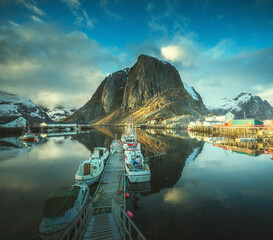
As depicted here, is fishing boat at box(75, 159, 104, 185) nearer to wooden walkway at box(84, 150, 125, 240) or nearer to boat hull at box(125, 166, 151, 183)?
wooden walkway at box(84, 150, 125, 240)

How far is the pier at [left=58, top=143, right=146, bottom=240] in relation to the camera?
28.9 ft

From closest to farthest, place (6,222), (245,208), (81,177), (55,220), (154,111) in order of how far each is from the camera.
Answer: (55,220) → (6,222) → (245,208) → (81,177) → (154,111)

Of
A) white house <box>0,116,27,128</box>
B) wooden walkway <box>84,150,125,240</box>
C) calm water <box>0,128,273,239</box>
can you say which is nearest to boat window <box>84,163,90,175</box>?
wooden walkway <box>84,150,125,240</box>

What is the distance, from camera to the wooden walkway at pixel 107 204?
30.5 ft

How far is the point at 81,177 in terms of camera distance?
1883 centimetres

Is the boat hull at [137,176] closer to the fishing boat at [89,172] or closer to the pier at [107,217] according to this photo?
the pier at [107,217]

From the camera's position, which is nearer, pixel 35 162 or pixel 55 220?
pixel 55 220

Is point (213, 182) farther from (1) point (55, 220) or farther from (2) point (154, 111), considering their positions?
(2) point (154, 111)

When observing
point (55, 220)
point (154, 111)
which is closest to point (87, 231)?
point (55, 220)

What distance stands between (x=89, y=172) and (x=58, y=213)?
990 cm

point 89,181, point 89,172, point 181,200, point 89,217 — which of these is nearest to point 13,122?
point 89,172

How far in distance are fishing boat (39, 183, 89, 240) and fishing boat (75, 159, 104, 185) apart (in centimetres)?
669

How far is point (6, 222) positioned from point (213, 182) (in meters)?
25.7

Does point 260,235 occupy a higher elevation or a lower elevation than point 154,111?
lower
